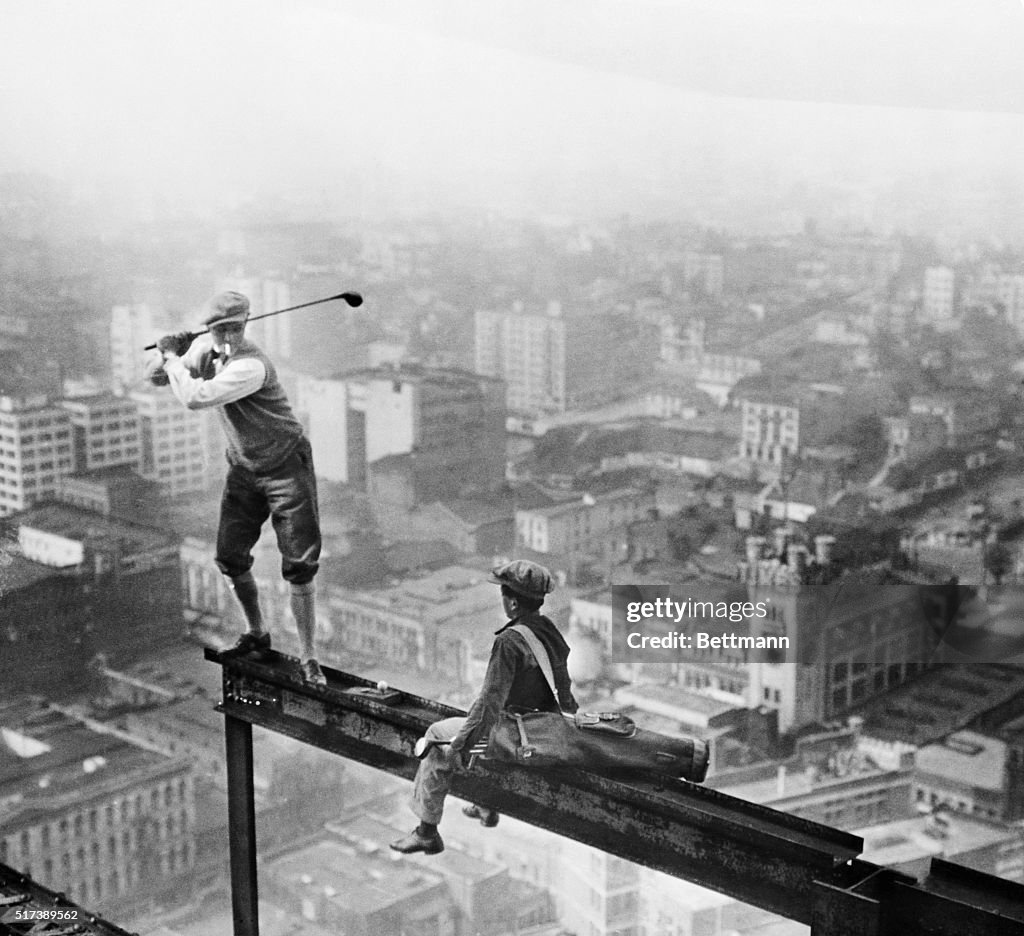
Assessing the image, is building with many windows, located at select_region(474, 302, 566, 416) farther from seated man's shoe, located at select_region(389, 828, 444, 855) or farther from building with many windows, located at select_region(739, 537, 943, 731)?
seated man's shoe, located at select_region(389, 828, 444, 855)

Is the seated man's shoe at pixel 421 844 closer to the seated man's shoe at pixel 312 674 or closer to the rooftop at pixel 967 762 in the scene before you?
the seated man's shoe at pixel 312 674

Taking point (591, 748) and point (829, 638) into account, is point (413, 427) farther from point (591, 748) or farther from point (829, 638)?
point (591, 748)

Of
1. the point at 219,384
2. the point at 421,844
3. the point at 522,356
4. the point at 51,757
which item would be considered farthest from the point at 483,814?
the point at 51,757

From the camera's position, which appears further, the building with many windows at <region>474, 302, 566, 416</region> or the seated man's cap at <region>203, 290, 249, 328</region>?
the building with many windows at <region>474, 302, 566, 416</region>

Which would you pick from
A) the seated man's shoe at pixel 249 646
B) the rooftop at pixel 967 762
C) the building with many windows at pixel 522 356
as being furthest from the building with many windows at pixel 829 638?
the seated man's shoe at pixel 249 646

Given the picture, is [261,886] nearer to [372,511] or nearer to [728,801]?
[372,511]

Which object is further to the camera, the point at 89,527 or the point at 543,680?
the point at 89,527

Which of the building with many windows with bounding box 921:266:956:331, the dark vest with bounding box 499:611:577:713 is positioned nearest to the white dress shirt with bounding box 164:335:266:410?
the dark vest with bounding box 499:611:577:713


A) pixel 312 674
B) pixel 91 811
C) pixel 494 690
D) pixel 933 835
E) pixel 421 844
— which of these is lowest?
pixel 91 811
